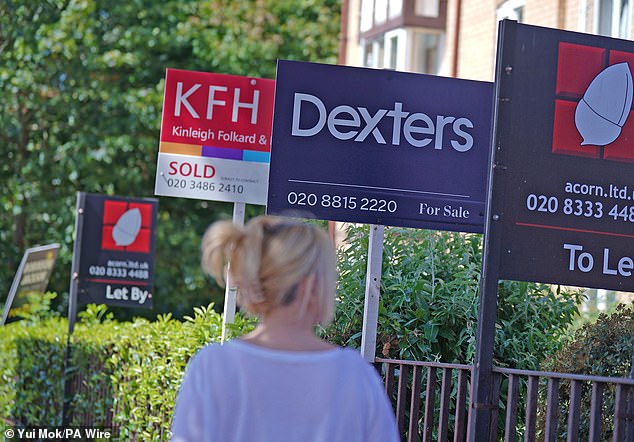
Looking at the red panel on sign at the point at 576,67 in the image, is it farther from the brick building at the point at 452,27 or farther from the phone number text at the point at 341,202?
the brick building at the point at 452,27

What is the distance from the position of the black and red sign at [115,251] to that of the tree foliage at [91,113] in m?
9.32

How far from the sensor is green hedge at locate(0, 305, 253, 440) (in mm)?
8367

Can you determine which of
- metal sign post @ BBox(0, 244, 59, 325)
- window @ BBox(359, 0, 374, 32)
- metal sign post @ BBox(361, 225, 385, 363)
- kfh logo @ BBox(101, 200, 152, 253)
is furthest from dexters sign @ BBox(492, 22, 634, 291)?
window @ BBox(359, 0, 374, 32)

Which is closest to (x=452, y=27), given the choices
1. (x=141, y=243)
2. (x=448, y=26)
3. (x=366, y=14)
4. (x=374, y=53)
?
(x=448, y=26)

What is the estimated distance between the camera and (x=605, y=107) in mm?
4527

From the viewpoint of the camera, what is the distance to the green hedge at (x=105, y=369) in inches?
329

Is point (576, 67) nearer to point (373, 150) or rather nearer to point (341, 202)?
point (373, 150)

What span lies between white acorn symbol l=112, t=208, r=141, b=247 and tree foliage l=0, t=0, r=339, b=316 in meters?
9.29

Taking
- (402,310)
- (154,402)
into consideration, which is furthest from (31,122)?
(402,310)

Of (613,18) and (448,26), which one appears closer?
(613,18)

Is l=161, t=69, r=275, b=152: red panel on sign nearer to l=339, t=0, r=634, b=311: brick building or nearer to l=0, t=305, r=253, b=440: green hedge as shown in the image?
l=0, t=305, r=253, b=440: green hedge

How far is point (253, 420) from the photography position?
243 centimetres

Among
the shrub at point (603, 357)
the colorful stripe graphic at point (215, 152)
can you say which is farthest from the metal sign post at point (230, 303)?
the shrub at point (603, 357)

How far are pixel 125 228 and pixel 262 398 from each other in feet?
30.1
